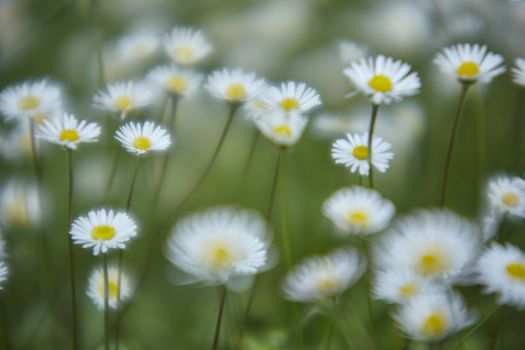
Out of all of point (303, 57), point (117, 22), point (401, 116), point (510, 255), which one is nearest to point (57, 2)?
point (117, 22)

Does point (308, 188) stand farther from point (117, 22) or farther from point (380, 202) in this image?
point (117, 22)

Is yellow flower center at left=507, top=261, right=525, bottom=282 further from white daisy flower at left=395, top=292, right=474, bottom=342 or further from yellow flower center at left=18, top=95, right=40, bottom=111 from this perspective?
yellow flower center at left=18, top=95, right=40, bottom=111

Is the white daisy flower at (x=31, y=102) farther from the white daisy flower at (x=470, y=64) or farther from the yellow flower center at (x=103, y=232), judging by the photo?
the white daisy flower at (x=470, y=64)

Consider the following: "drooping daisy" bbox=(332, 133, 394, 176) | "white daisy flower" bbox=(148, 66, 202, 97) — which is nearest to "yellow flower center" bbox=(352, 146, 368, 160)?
"drooping daisy" bbox=(332, 133, 394, 176)

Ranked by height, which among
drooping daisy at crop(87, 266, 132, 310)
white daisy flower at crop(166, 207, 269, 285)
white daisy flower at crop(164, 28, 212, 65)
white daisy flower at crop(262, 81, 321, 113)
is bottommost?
drooping daisy at crop(87, 266, 132, 310)

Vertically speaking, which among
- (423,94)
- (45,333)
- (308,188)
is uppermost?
(423,94)

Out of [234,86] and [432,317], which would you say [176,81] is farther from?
[432,317]

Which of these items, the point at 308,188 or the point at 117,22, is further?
the point at 117,22
